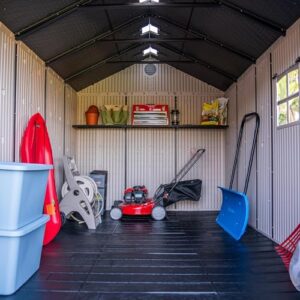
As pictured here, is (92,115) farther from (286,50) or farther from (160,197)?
(286,50)

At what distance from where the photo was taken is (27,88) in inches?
171

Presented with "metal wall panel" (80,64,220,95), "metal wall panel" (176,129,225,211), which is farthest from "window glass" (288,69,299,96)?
"metal wall panel" (80,64,220,95)

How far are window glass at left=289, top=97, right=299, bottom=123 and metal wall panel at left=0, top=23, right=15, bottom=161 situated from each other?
362 cm

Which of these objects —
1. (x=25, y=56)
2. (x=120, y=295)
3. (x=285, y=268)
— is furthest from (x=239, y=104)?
(x=120, y=295)

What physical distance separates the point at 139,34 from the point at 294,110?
351 cm

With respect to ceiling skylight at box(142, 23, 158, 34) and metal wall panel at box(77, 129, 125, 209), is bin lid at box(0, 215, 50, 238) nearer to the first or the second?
metal wall panel at box(77, 129, 125, 209)

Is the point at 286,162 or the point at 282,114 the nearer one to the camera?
the point at 286,162

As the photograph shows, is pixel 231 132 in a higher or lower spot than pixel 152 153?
higher

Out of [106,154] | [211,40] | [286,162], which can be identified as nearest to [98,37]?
[211,40]

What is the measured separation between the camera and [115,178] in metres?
7.05

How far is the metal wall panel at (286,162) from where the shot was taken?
3596mm

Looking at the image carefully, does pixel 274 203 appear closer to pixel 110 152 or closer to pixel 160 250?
pixel 160 250

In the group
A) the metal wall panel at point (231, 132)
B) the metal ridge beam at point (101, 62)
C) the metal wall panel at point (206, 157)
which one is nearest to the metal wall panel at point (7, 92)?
the metal ridge beam at point (101, 62)

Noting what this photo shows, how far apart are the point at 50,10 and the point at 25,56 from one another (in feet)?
2.65
